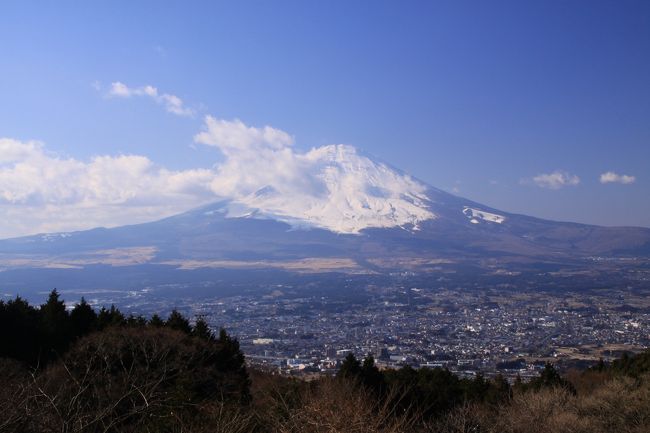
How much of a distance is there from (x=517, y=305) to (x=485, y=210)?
109394mm

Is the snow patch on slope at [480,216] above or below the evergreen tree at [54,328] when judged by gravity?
above

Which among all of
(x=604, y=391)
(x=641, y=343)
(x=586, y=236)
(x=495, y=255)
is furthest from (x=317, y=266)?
(x=604, y=391)

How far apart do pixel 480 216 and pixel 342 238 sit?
45.0 m

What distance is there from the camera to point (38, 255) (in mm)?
115312

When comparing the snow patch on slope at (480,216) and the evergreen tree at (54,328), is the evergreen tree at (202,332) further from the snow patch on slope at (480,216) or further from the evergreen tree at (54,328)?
the snow patch on slope at (480,216)

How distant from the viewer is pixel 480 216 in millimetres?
156000

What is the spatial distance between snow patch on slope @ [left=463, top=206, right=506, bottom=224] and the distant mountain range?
272 mm

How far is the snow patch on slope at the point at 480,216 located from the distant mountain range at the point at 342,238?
0.89 ft

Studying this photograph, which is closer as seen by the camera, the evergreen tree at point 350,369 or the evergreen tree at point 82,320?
the evergreen tree at point 350,369

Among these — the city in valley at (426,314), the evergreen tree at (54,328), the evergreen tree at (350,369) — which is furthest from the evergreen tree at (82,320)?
the evergreen tree at (350,369)

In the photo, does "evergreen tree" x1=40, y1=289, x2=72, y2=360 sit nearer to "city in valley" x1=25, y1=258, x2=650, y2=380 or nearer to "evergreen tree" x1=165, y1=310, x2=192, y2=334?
"evergreen tree" x1=165, y1=310, x2=192, y2=334

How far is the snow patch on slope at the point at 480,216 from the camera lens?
15148 centimetres

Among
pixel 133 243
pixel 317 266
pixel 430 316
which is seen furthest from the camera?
pixel 133 243

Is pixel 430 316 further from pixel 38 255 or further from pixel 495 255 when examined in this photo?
pixel 38 255
